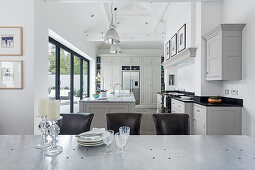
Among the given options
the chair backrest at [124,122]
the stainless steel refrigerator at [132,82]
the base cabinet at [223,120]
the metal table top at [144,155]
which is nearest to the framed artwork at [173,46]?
the base cabinet at [223,120]

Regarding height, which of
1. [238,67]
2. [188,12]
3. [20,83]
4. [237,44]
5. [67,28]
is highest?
[188,12]

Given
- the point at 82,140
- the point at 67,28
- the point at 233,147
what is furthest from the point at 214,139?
the point at 67,28

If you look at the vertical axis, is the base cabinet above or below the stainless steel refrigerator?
below

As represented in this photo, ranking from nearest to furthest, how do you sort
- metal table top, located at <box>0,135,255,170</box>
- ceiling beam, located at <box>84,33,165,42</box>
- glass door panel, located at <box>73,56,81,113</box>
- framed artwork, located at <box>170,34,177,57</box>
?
1. metal table top, located at <box>0,135,255,170</box>
2. framed artwork, located at <box>170,34,177,57</box>
3. glass door panel, located at <box>73,56,81,113</box>
4. ceiling beam, located at <box>84,33,165,42</box>

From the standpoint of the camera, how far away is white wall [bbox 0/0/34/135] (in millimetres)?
2486

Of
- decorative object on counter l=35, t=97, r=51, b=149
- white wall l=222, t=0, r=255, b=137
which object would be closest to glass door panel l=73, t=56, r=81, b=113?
decorative object on counter l=35, t=97, r=51, b=149

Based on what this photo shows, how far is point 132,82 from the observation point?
7863mm

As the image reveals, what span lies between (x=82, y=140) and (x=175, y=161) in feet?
2.25

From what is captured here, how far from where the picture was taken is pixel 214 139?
1.42 metres

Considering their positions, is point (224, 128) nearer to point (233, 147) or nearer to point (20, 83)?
point (233, 147)

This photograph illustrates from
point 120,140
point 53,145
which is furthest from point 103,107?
point 120,140

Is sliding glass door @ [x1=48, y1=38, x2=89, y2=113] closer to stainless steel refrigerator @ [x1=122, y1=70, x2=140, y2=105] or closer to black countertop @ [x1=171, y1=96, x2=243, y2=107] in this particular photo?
stainless steel refrigerator @ [x1=122, y1=70, x2=140, y2=105]

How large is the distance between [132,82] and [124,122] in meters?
6.06

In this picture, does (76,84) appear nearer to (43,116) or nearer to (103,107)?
(103,107)
